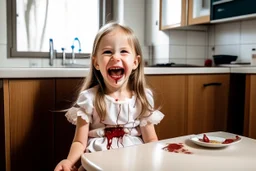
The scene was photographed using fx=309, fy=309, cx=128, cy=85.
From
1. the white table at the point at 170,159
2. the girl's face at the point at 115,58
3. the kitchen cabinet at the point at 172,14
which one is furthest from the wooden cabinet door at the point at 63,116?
the kitchen cabinet at the point at 172,14

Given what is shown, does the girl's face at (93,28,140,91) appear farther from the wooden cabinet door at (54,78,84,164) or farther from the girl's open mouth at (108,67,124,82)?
the wooden cabinet door at (54,78,84,164)

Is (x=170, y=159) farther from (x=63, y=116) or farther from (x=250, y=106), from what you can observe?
(x=250, y=106)

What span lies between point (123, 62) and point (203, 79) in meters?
0.94

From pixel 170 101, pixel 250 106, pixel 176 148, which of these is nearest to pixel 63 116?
pixel 170 101

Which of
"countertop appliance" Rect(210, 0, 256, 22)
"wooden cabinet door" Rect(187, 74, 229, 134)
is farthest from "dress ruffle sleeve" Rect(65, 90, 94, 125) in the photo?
"countertop appliance" Rect(210, 0, 256, 22)

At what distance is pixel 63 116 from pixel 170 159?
0.84 meters

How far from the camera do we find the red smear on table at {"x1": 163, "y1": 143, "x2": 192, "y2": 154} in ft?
2.29

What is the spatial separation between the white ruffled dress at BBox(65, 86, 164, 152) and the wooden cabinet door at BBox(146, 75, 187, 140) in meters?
0.53

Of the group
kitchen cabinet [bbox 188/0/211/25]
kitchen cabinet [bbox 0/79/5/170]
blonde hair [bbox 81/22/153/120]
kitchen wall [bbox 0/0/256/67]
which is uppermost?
kitchen cabinet [bbox 188/0/211/25]

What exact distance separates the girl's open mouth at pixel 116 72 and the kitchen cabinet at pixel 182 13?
1.45 metres

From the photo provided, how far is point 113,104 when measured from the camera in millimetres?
1106

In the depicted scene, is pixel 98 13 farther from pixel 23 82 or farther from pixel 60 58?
pixel 23 82

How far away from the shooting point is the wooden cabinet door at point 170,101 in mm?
1684

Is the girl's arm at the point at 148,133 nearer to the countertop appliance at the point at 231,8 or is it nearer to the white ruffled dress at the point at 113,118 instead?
the white ruffled dress at the point at 113,118
